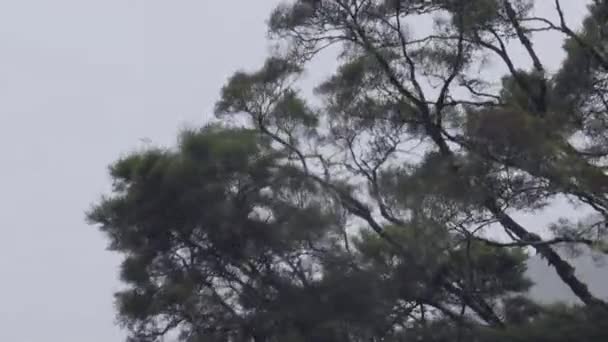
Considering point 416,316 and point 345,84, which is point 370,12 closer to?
point 345,84

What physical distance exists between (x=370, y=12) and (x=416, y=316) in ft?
11.8

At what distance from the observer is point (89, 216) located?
1642cm

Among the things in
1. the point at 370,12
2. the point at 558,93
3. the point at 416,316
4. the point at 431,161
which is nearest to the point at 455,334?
the point at 416,316

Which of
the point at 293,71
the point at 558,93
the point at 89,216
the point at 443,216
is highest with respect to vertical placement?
the point at 293,71

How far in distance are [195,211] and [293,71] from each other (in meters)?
2.37

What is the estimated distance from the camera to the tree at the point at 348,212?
14828 mm

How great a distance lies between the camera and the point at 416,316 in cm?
1543

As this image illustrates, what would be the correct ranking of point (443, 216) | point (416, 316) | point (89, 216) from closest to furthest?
point (443, 216)
point (416, 316)
point (89, 216)

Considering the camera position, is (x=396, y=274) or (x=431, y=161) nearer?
(x=431, y=161)

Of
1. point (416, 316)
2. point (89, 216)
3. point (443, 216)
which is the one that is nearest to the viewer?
point (443, 216)

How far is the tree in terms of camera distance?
48.6ft

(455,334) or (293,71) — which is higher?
(293,71)

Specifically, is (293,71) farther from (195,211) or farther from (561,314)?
(561,314)

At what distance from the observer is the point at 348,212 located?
52.7 feet
